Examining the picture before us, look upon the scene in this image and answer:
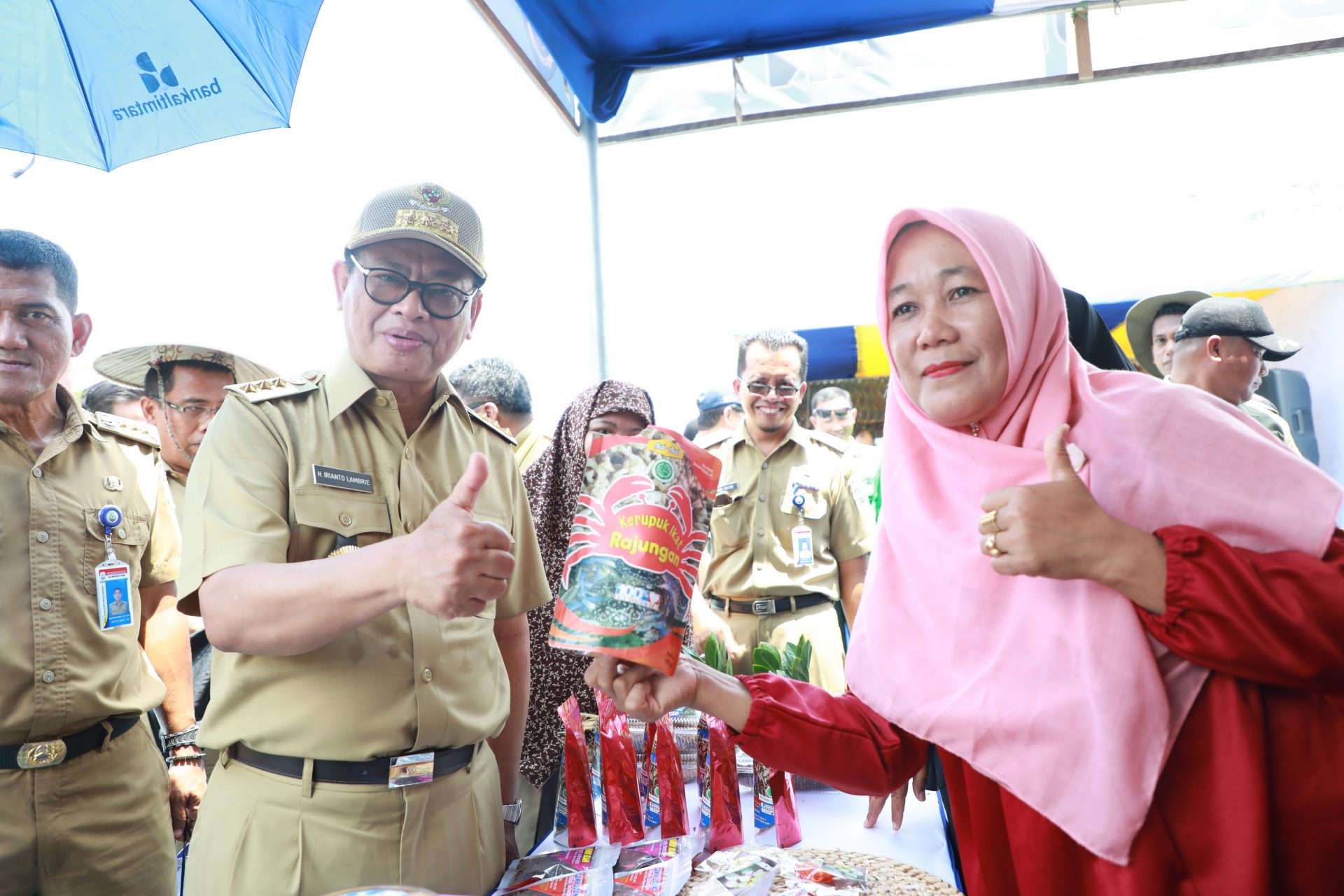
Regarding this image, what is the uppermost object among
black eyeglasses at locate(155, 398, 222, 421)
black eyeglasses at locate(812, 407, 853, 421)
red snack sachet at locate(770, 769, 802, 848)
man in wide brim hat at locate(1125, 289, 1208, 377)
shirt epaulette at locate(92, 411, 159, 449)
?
man in wide brim hat at locate(1125, 289, 1208, 377)

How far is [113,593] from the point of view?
85.4 inches

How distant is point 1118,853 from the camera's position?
1.21 metres

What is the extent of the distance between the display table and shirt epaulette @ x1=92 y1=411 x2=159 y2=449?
5.61 feet

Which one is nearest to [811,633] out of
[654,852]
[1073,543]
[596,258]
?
[596,258]

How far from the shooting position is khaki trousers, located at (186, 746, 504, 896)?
4.89ft

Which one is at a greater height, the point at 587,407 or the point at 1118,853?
the point at 587,407

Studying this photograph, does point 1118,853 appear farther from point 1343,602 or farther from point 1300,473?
point 1300,473

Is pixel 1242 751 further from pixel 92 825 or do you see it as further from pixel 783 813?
pixel 92 825

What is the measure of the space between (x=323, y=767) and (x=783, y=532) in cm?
273

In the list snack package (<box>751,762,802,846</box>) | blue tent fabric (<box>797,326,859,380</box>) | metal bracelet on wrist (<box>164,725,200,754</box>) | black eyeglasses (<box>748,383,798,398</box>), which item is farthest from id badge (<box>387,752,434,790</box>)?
blue tent fabric (<box>797,326,859,380</box>)

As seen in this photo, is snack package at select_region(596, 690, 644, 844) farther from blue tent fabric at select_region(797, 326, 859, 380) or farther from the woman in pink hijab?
blue tent fabric at select_region(797, 326, 859, 380)

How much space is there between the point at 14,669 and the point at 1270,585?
8.39ft

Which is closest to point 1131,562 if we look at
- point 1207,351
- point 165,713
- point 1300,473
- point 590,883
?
point 1300,473

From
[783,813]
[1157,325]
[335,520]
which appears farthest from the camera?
[1157,325]
